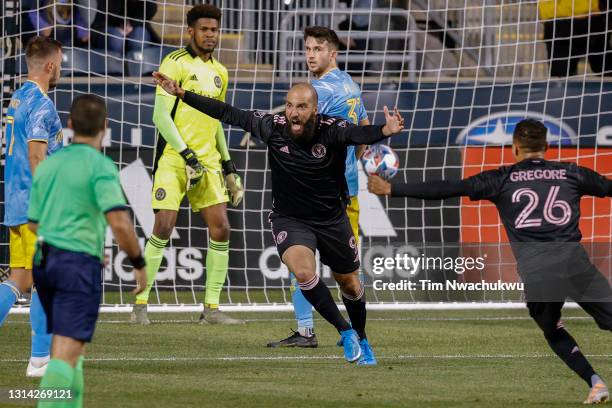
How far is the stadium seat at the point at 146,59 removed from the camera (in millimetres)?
14984

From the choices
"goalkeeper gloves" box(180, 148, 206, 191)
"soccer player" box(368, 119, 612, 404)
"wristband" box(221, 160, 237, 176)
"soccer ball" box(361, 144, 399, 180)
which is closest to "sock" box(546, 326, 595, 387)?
"soccer player" box(368, 119, 612, 404)

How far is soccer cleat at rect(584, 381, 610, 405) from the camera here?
22.3 feet

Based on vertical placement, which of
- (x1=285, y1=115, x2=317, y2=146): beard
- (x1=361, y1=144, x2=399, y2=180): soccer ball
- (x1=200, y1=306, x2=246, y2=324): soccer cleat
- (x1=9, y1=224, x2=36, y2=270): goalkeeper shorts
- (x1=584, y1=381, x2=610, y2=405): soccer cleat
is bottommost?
(x1=200, y1=306, x2=246, y2=324): soccer cleat

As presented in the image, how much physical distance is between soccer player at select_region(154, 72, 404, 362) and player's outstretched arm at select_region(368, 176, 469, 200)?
1303mm

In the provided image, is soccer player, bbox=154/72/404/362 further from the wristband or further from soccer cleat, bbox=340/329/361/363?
the wristband

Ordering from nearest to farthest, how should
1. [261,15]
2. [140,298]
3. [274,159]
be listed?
[274,159] → [140,298] → [261,15]

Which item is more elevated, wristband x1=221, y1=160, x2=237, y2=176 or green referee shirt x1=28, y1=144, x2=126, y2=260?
green referee shirt x1=28, y1=144, x2=126, y2=260

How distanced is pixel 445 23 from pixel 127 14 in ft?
12.3

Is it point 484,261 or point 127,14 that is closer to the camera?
point 484,261

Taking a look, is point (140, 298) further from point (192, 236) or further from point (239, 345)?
point (192, 236)

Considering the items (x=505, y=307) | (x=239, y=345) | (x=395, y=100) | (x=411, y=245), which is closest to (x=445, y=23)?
(x=395, y=100)

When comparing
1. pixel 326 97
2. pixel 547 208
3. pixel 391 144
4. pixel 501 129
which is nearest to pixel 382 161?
pixel 326 97

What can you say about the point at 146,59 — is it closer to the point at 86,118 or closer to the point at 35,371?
the point at 35,371

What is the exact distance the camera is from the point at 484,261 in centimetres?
1373
